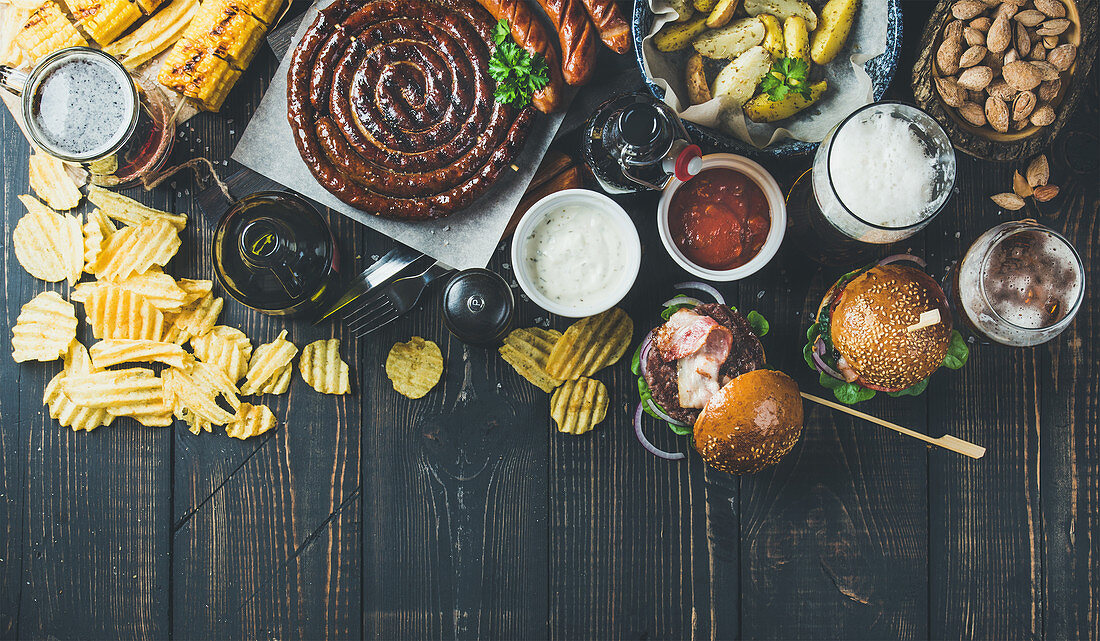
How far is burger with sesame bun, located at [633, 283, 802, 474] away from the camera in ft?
5.02

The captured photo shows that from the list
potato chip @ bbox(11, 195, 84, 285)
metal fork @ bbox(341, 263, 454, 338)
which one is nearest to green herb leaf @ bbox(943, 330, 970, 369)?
metal fork @ bbox(341, 263, 454, 338)

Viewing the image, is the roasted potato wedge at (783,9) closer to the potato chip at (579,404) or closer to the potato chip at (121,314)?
the potato chip at (579,404)

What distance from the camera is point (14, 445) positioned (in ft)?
5.99

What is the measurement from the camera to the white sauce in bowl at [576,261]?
1656 mm

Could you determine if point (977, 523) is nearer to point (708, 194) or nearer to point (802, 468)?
point (802, 468)

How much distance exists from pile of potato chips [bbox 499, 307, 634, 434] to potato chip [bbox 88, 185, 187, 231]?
0.94m

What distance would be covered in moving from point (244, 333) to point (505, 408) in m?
0.71

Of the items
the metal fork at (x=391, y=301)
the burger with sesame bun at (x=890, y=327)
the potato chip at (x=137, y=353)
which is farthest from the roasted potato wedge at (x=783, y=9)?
the potato chip at (x=137, y=353)

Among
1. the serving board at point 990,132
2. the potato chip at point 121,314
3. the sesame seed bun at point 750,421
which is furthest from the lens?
the potato chip at point 121,314

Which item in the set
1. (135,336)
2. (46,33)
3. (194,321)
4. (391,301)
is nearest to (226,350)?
Result: (194,321)

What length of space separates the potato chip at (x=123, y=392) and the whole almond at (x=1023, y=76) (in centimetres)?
221

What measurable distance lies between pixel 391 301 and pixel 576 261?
0.49 m

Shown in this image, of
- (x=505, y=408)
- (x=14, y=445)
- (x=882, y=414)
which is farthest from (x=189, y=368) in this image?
(x=882, y=414)

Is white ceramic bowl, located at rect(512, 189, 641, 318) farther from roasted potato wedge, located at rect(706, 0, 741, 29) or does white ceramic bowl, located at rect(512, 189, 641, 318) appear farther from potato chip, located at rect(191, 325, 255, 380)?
potato chip, located at rect(191, 325, 255, 380)
